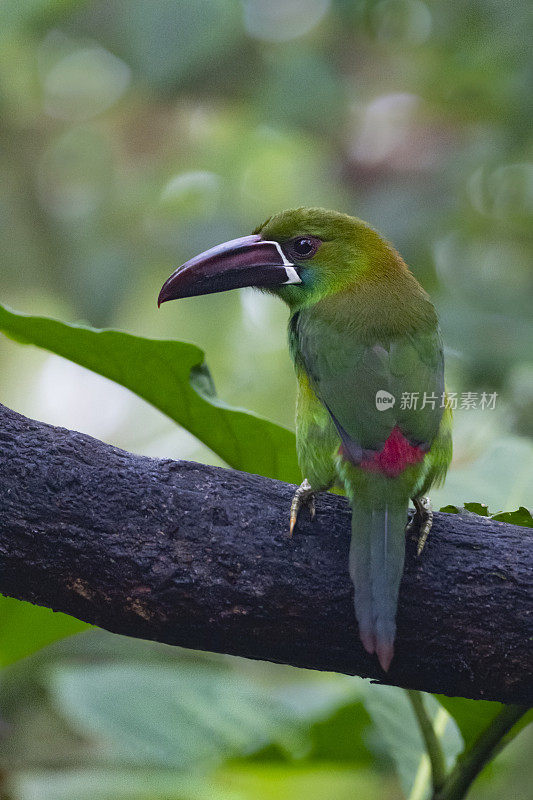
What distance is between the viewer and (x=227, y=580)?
2074mm

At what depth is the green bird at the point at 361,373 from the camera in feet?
6.77

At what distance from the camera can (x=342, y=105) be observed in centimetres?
586

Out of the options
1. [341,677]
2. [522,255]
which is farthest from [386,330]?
[522,255]

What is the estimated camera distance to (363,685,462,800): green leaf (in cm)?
280

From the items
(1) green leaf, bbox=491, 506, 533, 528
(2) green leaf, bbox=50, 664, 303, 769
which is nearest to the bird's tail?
(1) green leaf, bbox=491, 506, 533, 528

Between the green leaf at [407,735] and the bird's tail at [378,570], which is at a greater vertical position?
the bird's tail at [378,570]

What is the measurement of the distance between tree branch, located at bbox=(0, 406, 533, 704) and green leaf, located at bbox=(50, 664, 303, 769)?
150 cm

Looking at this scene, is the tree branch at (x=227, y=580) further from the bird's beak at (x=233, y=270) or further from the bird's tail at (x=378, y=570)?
the bird's beak at (x=233, y=270)

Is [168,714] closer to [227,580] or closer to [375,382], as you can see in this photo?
[227,580]

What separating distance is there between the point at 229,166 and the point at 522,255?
223cm

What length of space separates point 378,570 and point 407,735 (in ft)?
3.90

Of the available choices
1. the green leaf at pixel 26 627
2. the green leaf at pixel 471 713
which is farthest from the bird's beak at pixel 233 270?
the green leaf at pixel 471 713

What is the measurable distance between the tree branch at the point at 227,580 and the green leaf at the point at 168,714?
1.50 meters

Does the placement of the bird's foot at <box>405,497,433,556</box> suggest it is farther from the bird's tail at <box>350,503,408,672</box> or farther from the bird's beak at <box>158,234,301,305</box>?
the bird's beak at <box>158,234,301,305</box>
